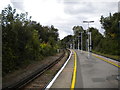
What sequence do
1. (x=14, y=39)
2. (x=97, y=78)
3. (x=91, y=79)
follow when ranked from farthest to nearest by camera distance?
(x=14, y=39), (x=97, y=78), (x=91, y=79)

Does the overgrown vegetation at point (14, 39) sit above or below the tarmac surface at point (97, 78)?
above

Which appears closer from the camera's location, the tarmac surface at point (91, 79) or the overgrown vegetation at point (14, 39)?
the tarmac surface at point (91, 79)

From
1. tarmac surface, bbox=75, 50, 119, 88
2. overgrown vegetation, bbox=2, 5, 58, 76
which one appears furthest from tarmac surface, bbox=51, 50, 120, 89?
overgrown vegetation, bbox=2, 5, 58, 76

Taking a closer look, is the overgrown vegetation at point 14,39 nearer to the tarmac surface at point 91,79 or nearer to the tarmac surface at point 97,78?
the tarmac surface at point 91,79

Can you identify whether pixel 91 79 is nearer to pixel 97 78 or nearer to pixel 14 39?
pixel 97 78

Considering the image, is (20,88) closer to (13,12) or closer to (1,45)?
(1,45)

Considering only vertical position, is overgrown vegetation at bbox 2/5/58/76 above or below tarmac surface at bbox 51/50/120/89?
above

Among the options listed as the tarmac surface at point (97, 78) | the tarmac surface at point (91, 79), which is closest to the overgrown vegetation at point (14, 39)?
the tarmac surface at point (91, 79)

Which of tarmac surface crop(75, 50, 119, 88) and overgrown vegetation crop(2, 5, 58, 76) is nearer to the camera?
tarmac surface crop(75, 50, 119, 88)

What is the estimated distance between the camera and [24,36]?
54.4 ft

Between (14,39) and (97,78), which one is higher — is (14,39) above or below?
above

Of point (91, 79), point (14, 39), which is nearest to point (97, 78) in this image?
point (91, 79)

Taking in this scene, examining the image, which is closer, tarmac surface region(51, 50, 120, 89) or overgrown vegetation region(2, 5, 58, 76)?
tarmac surface region(51, 50, 120, 89)

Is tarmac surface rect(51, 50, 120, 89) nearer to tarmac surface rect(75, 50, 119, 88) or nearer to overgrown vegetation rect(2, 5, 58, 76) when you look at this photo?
tarmac surface rect(75, 50, 119, 88)
